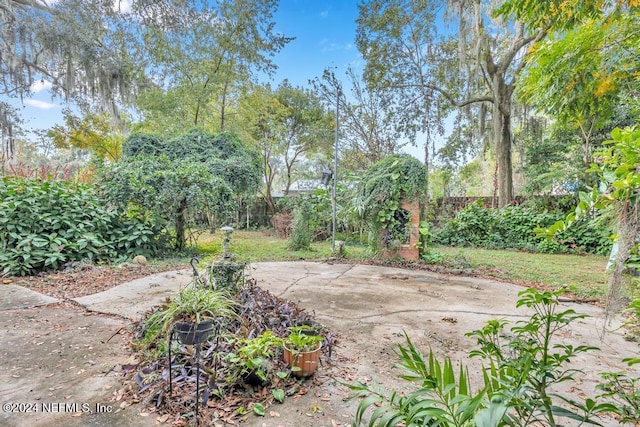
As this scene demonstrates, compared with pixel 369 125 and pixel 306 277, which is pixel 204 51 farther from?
pixel 306 277

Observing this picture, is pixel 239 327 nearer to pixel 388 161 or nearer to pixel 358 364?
pixel 358 364

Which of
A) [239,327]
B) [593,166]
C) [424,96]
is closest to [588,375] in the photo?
[593,166]

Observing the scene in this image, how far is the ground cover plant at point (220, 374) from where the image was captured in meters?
1.49

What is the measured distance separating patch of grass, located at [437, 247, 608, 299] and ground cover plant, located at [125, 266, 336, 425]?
359cm

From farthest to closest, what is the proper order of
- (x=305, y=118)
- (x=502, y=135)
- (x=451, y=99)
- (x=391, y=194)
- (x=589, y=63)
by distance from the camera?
(x=305, y=118) → (x=451, y=99) → (x=502, y=135) → (x=391, y=194) → (x=589, y=63)

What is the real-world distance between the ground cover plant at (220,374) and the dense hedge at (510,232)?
24.4 feet

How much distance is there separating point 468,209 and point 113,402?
351 inches

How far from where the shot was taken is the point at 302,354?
5.73 feet

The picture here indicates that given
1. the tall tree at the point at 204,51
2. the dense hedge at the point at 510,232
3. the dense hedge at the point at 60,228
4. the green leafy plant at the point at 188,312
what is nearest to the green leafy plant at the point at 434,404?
the green leafy plant at the point at 188,312

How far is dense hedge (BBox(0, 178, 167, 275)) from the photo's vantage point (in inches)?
163

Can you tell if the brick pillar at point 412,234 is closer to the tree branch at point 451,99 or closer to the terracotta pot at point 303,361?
the terracotta pot at point 303,361

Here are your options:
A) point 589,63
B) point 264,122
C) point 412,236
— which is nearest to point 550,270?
point 412,236

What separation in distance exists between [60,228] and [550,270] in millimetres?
7869

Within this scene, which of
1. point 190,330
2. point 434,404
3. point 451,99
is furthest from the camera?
point 451,99
